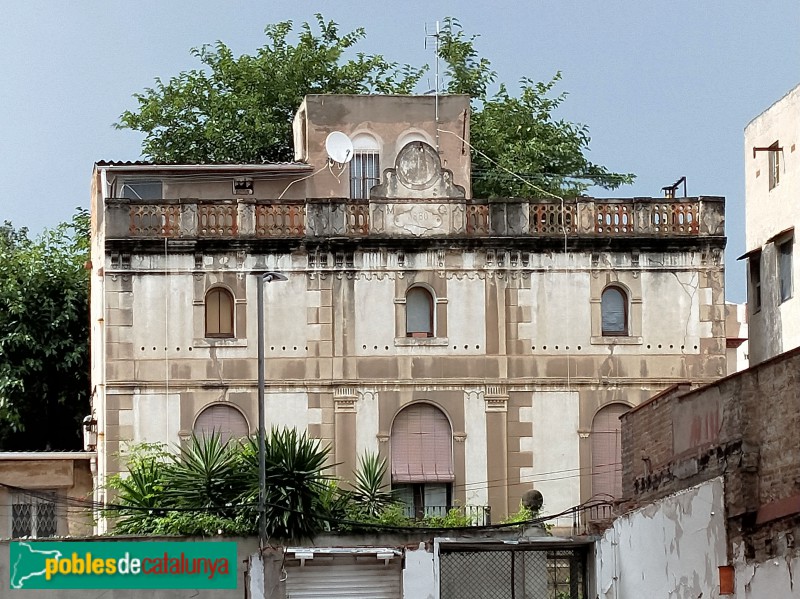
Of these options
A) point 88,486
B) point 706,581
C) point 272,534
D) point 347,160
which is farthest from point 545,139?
point 706,581

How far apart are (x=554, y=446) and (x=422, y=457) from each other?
9.49ft

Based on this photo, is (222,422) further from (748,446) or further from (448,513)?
(748,446)

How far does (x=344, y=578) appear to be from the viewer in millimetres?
37344

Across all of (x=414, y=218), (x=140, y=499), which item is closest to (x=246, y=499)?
(x=140, y=499)

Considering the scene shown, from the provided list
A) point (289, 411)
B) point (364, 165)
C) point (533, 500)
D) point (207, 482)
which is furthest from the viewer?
point (364, 165)

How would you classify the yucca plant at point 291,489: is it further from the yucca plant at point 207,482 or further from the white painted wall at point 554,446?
the white painted wall at point 554,446

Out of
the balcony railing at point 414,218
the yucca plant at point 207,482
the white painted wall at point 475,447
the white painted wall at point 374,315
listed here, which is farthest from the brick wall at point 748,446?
the balcony railing at point 414,218

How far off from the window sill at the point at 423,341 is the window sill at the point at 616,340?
10.8ft

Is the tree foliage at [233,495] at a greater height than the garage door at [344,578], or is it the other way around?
the tree foliage at [233,495]

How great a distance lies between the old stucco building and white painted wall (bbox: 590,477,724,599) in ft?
31.3

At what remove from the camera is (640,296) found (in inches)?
1815

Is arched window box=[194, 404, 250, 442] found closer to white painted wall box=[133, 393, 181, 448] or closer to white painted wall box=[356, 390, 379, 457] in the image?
white painted wall box=[133, 393, 181, 448]

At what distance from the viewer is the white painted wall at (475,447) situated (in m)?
45.2

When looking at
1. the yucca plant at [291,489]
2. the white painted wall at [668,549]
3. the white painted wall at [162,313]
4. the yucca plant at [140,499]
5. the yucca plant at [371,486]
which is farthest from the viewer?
the white painted wall at [162,313]
